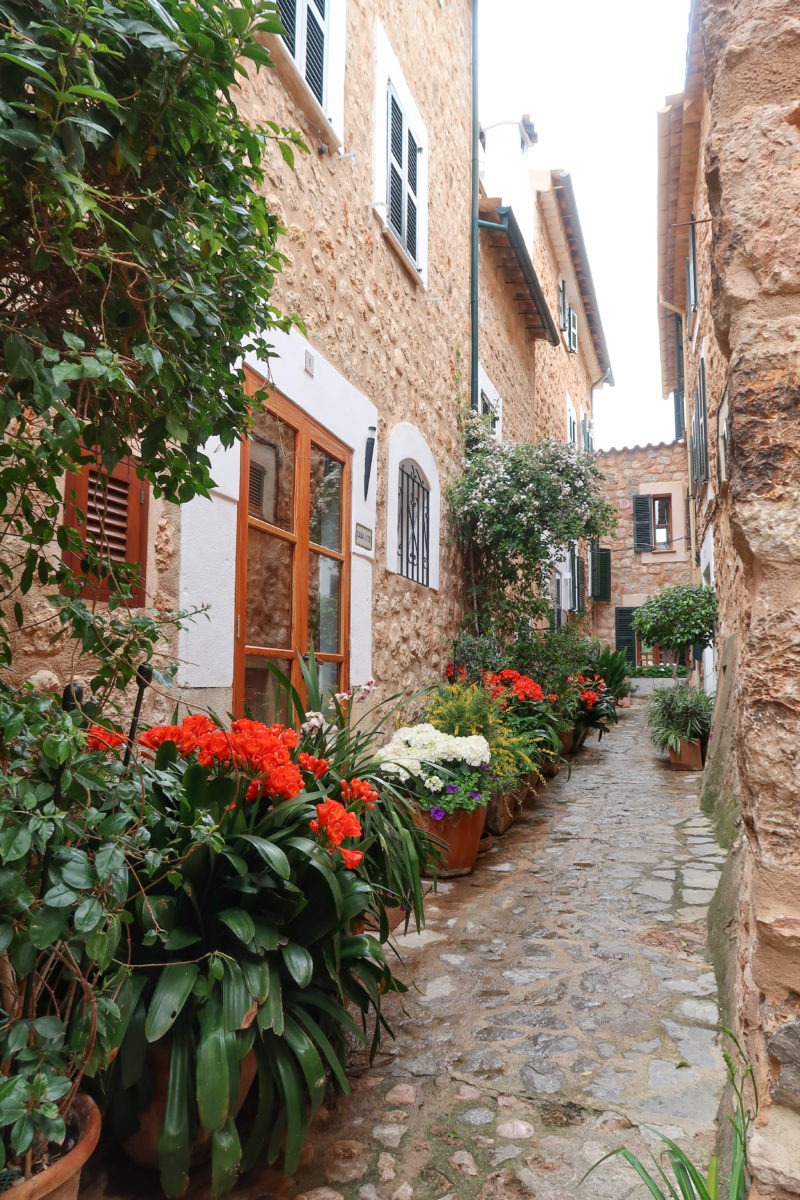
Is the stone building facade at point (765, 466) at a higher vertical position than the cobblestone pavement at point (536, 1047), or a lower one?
higher

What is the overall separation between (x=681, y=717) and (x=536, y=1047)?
6101 mm

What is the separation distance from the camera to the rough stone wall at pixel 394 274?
438 centimetres

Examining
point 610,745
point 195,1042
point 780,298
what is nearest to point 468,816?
point 195,1042

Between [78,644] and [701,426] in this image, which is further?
[701,426]

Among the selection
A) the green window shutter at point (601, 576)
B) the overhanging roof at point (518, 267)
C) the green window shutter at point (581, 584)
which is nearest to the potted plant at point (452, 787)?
the overhanging roof at point (518, 267)

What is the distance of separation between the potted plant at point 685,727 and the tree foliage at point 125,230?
7177mm

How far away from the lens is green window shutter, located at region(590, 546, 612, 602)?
18109mm

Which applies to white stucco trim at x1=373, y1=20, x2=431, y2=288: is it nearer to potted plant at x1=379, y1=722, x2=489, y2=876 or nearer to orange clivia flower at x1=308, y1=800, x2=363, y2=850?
potted plant at x1=379, y1=722, x2=489, y2=876

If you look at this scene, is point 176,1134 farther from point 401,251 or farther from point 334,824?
point 401,251

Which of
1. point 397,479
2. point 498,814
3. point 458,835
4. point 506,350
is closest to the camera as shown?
point 458,835

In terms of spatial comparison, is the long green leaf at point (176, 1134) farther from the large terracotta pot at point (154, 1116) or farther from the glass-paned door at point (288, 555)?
the glass-paned door at point (288, 555)

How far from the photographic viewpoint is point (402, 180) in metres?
6.05

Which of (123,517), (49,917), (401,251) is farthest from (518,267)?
(49,917)

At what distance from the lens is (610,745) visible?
32.7ft
